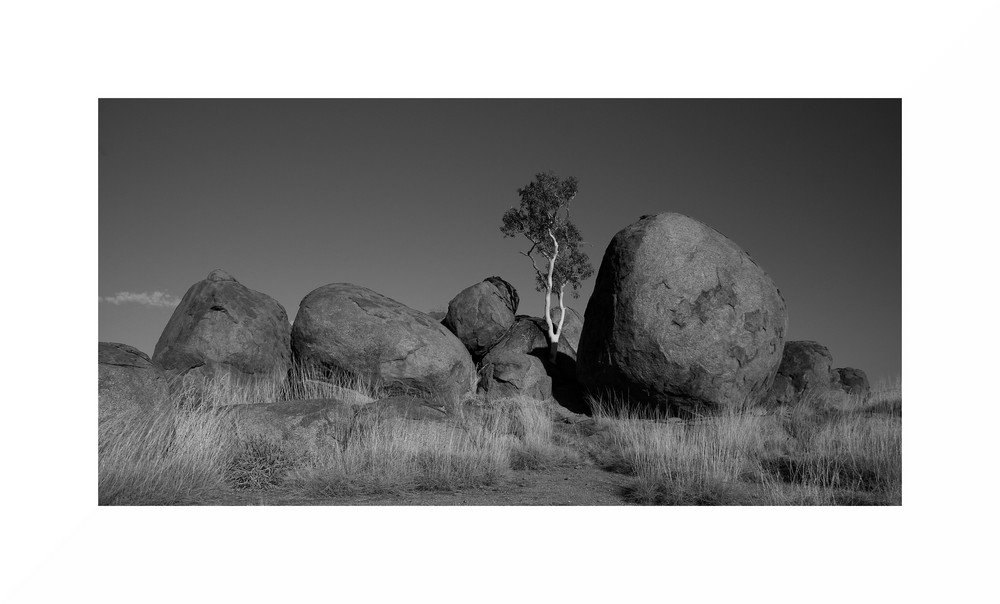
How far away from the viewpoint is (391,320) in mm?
11227

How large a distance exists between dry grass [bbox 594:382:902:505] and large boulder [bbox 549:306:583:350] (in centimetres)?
739

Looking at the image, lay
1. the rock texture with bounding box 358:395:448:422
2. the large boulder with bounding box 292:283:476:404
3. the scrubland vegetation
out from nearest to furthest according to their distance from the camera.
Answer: the scrubland vegetation, the rock texture with bounding box 358:395:448:422, the large boulder with bounding box 292:283:476:404

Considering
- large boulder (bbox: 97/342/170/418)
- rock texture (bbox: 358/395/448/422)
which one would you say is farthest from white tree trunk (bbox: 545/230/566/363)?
large boulder (bbox: 97/342/170/418)

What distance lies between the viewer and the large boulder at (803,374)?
507 inches

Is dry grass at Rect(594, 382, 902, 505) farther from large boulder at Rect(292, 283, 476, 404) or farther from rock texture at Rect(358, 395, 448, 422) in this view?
large boulder at Rect(292, 283, 476, 404)

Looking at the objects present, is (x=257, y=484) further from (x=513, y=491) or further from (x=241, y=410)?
(x=513, y=491)

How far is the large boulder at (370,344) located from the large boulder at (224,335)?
20.6 inches

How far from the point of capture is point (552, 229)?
2077 cm

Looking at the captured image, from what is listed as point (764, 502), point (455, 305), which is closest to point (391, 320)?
point (455, 305)

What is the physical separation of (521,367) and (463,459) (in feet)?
19.5

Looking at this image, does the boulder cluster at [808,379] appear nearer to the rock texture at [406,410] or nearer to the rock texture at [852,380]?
the rock texture at [852,380]

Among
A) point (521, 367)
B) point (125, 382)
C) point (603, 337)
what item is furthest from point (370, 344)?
point (125, 382)

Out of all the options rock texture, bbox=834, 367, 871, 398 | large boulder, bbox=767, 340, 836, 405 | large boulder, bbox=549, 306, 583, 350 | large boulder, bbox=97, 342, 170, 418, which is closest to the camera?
large boulder, bbox=97, 342, 170, 418

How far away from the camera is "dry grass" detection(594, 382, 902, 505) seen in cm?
640
